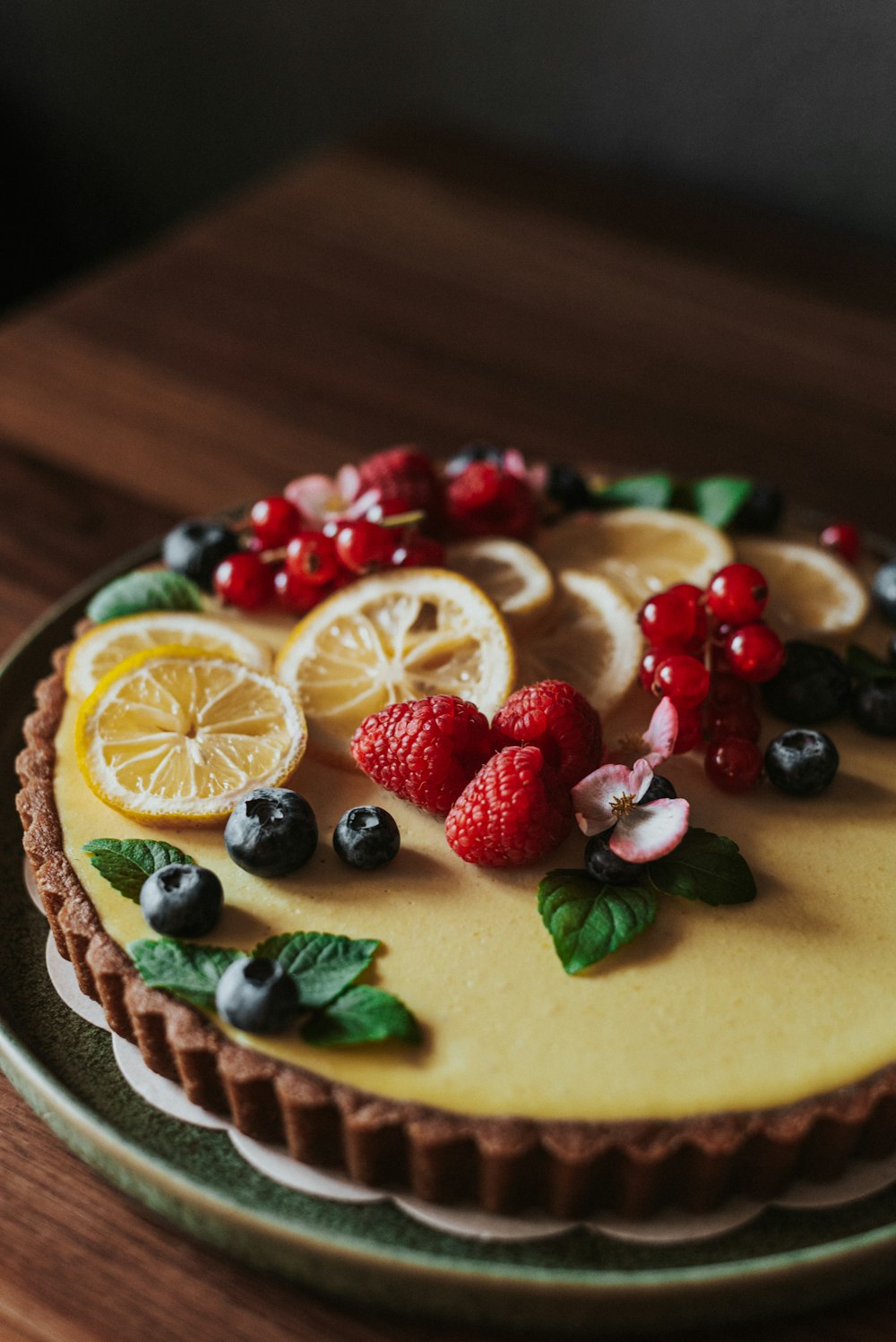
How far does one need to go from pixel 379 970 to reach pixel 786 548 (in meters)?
1.30

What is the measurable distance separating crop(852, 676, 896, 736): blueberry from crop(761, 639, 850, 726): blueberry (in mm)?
33

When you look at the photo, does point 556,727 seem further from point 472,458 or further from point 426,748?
point 472,458

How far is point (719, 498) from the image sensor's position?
2.80 m

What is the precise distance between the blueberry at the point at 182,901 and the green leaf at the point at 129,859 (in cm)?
6

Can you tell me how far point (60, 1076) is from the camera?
76.9 inches

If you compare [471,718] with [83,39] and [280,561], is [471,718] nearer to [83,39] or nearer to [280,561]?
[280,561]

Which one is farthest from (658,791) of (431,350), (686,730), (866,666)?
(431,350)

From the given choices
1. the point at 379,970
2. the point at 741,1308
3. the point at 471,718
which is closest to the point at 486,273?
the point at 471,718

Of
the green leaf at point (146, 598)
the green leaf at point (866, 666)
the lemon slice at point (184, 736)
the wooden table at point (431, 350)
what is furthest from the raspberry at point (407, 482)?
the green leaf at point (866, 666)

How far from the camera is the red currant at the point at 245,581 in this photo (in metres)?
2.54

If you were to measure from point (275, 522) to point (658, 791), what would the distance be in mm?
995

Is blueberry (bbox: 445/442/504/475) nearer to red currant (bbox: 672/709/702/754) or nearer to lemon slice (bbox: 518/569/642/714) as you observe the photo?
lemon slice (bbox: 518/569/642/714)

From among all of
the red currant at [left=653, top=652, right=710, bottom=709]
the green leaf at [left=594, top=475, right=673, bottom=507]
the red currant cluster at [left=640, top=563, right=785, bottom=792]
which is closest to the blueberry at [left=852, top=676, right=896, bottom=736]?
the red currant cluster at [left=640, top=563, right=785, bottom=792]

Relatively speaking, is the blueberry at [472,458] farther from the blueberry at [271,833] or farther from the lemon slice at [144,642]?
the blueberry at [271,833]
